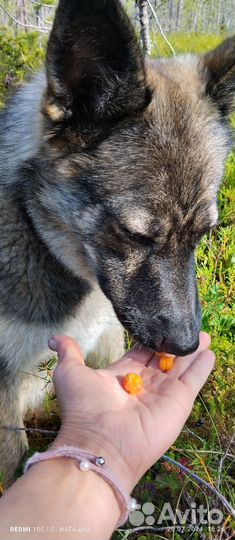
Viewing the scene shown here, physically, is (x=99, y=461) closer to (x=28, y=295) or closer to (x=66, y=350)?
(x=66, y=350)

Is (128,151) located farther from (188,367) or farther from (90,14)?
(188,367)

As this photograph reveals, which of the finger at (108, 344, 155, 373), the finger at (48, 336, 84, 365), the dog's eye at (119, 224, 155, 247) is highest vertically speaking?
the dog's eye at (119, 224, 155, 247)

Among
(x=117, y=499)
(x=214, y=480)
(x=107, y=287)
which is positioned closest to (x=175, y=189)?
(x=107, y=287)

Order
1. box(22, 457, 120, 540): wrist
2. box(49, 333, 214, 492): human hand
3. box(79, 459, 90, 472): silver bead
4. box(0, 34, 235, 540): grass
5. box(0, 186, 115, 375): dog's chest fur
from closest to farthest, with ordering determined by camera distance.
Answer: box(22, 457, 120, 540): wrist
box(79, 459, 90, 472): silver bead
box(49, 333, 214, 492): human hand
box(0, 34, 235, 540): grass
box(0, 186, 115, 375): dog's chest fur

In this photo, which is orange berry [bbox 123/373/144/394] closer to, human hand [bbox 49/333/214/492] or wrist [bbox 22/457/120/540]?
human hand [bbox 49/333/214/492]

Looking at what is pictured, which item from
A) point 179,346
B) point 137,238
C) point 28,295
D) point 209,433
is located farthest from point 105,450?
point 209,433

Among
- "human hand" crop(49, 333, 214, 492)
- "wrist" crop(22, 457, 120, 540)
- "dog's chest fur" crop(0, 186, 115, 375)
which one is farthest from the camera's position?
"dog's chest fur" crop(0, 186, 115, 375)

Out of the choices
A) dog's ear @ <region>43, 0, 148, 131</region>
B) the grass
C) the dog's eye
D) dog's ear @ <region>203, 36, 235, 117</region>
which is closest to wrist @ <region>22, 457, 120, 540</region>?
the grass
